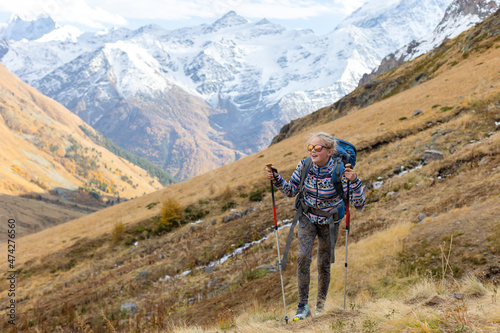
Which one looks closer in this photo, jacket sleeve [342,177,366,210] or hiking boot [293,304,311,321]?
jacket sleeve [342,177,366,210]

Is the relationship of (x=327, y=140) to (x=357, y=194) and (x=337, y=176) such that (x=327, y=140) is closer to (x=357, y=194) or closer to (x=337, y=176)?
(x=337, y=176)

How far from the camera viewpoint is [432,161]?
14977 mm

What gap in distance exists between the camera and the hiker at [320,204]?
17.5 feet

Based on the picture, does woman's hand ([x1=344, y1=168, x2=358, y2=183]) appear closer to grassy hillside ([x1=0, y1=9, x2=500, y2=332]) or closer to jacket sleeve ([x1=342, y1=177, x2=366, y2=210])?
jacket sleeve ([x1=342, y1=177, x2=366, y2=210])

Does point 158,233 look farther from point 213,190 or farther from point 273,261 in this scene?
point 273,261

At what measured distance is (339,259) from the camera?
869cm

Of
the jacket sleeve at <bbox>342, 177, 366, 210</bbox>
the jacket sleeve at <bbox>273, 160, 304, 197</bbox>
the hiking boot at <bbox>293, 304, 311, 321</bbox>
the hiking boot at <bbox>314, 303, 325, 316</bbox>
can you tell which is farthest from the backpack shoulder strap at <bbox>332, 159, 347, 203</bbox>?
the hiking boot at <bbox>293, 304, 311, 321</bbox>

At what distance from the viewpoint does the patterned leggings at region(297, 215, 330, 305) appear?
219 inches

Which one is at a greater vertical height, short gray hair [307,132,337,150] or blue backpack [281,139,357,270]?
short gray hair [307,132,337,150]

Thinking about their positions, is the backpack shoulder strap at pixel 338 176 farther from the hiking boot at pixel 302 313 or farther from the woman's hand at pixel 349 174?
the hiking boot at pixel 302 313

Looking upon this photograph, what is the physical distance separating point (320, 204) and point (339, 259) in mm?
3908

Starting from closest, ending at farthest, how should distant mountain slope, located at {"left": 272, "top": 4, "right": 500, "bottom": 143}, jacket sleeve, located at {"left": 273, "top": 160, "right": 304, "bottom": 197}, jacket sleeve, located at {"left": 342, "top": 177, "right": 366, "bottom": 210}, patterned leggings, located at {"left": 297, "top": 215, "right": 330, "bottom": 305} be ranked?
jacket sleeve, located at {"left": 342, "top": 177, "right": 366, "bottom": 210}, patterned leggings, located at {"left": 297, "top": 215, "right": 330, "bottom": 305}, jacket sleeve, located at {"left": 273, "top": 160, "right": 304, "bottom": 197}, distant mountain slope, located at {"left": 272, "top": 4, "right": 500, "bottom": 143}

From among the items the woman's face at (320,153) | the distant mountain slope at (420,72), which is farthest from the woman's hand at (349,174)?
the distant mountain slope at (420,72)

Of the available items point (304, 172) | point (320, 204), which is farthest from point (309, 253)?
point (304, 172)
